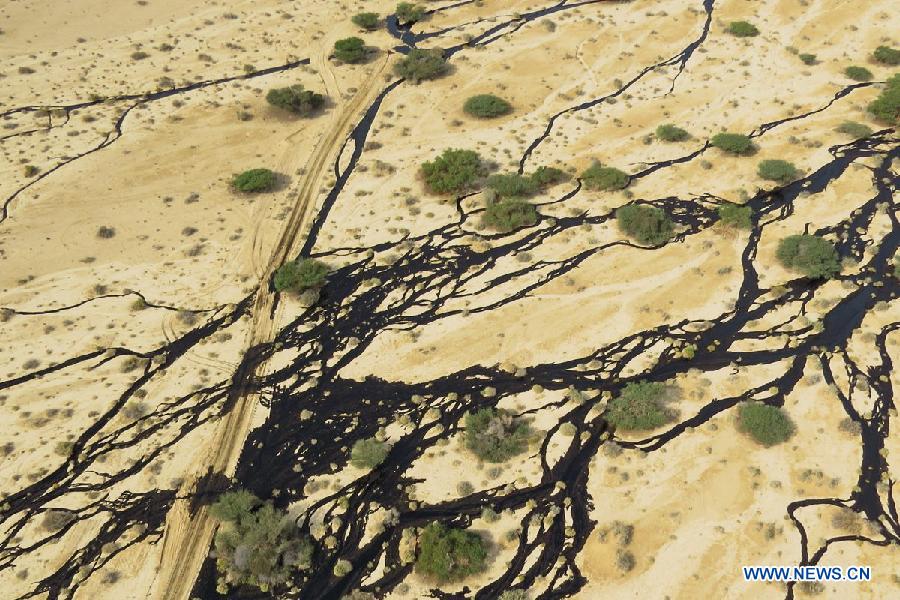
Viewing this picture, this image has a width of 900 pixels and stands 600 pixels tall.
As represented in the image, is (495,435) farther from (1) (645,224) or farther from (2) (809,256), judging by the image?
(2) (809,256)

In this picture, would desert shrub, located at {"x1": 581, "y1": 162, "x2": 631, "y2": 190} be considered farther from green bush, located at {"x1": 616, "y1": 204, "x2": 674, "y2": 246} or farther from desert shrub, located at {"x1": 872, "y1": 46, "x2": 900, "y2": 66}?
desert shrub, located at {"x1": 872, "y1": 46, "x2": 900, "y2": 66}

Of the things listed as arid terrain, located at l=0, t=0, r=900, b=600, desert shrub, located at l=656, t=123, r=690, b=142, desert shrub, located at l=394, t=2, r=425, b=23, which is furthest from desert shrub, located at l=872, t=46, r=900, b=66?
desert shrub, located at l=394, t=2, r=425, b=23

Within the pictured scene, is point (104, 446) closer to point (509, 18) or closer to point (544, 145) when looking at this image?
point (544, 145)

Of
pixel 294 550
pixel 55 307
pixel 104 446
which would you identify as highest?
pixel 55 307

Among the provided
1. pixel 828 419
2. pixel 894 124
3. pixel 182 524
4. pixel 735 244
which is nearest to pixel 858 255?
pixel 735 244

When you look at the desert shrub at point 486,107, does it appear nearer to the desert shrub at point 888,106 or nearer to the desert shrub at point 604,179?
the desert shrub at point 604,179

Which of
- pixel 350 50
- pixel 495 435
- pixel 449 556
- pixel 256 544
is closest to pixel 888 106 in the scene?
pixel 495 435

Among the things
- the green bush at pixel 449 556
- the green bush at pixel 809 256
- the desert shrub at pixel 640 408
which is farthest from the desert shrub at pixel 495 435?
the green bush at pixel 809 256

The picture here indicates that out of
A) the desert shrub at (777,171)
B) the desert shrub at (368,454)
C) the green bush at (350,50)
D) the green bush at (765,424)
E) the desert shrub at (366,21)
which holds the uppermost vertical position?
the desert shrub at (366,21)
